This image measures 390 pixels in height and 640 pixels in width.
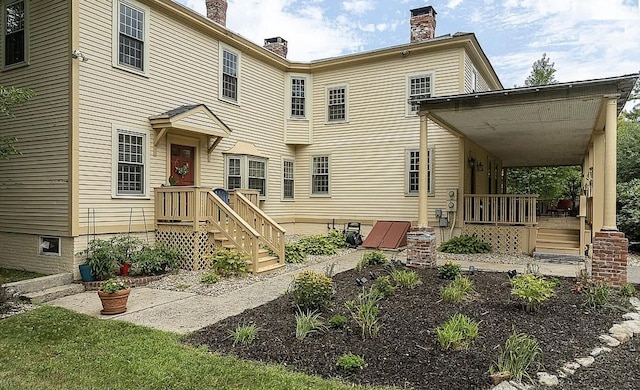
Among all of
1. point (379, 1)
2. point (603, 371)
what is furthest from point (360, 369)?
point (379, 1)

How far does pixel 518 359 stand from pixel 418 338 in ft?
3.70

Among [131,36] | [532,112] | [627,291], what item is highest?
[131,36]

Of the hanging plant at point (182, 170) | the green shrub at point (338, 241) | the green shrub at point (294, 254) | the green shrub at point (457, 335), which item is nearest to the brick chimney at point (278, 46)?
the hanging plant at point (182, 170)

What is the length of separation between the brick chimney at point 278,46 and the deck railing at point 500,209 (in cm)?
855

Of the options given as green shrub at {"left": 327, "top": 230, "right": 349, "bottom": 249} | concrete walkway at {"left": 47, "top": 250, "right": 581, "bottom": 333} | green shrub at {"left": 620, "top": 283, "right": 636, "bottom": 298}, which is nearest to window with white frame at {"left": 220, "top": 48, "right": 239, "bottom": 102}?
green shrub at {"left": 327, "top": 230, "right": 349, "bottom": 249}

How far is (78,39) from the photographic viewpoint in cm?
842

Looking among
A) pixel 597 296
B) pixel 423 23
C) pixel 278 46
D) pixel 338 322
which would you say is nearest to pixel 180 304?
pixel 338 322

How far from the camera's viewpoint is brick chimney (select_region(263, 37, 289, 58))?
1529cm

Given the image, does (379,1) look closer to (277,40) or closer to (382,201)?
(277,40)

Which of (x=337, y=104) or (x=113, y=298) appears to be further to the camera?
(x=337, y=104)

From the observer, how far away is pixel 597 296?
20.1 feet

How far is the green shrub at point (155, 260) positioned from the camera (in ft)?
27.9

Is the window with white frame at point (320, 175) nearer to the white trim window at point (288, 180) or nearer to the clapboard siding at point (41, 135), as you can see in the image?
the white trim window at point (288, 180)

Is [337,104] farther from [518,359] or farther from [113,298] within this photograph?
[518,359]
